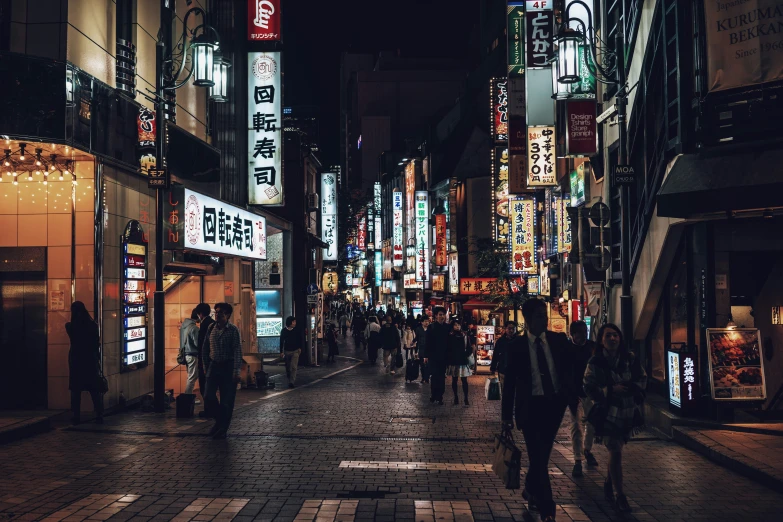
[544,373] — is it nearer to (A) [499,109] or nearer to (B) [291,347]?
(B) [291,347]

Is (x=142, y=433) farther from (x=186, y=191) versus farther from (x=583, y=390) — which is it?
(x=583, y=390)

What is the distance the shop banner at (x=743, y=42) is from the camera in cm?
1198

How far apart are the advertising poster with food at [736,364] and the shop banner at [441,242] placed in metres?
35.2

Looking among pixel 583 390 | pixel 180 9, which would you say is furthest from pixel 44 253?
pixel 583 390

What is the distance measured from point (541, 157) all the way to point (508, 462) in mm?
18584

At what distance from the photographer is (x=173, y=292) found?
2047cm

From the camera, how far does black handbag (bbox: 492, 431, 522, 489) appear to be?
273 inches

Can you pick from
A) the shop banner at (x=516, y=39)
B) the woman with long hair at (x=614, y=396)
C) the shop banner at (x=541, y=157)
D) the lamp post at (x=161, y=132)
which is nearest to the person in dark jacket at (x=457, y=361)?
the lamp post at (x=161, y=132)

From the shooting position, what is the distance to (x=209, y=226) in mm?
18062

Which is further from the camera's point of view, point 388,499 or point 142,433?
point 142,433

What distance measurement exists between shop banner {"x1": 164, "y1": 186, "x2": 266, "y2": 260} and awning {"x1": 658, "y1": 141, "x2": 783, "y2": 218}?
9530 millimetres

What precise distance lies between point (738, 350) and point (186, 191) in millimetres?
11179

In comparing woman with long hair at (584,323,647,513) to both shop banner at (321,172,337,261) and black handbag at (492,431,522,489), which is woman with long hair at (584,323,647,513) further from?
shop banner at (321,172,337,261)

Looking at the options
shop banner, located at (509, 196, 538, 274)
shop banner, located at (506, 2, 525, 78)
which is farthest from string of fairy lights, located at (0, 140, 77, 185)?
shop banner, located at (509, 196, 538, 274)
